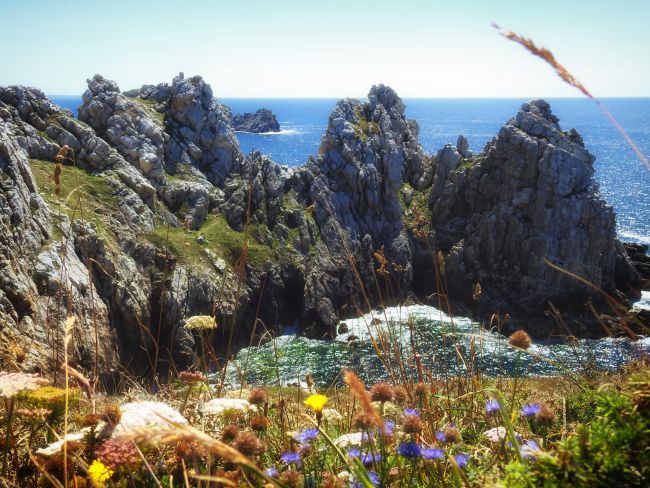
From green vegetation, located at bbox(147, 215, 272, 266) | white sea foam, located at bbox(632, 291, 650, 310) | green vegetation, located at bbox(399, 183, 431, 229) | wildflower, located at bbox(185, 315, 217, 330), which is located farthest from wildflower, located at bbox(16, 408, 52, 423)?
green vegetation, located at bbox(399, 183, 431, 229)

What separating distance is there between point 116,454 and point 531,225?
5405 centimetres

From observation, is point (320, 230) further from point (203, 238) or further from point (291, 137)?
point (291, 137)

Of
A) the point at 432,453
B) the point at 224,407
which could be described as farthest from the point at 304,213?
the point at 432,453

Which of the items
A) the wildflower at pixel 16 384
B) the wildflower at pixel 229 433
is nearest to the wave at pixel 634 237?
the wildflower at pixel 229 433

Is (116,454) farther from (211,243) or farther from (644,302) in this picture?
(644,302)

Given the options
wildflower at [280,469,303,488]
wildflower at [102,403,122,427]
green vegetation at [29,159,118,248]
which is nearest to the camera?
wildflower at [280,469,303,488]

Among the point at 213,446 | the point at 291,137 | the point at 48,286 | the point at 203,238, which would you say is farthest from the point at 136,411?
the point at 291,137

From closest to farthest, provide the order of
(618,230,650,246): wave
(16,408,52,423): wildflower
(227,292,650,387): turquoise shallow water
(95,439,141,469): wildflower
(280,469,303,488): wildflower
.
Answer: (280,469,303,488): wildflower < (95,439,141,469): wildflower < (16,408,52,423): wildflower < (227,292,650,387): turquoise shallow water < (618,230,650,246): wave

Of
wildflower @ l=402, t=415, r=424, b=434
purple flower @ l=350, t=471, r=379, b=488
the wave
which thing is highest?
wildflower @ l=402, t=415, r=424, b=434

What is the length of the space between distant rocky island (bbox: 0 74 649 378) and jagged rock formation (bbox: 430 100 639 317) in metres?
0.14

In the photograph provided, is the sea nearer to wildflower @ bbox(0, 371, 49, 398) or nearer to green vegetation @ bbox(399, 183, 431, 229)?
wildflower @ bbox(0, 371, 49, 398)

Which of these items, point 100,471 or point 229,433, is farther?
point 229,433

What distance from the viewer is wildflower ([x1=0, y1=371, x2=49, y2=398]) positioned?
2205mm

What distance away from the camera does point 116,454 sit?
7.47 feet
